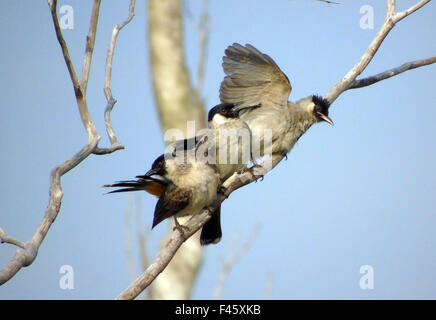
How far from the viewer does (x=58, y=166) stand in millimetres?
3611

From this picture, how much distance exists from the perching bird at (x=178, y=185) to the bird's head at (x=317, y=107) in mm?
1633

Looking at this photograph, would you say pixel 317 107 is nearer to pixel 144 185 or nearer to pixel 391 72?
pixel 391 72

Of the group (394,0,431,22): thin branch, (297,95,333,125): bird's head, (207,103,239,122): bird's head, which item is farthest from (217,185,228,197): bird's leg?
(394,0,431,22): thin branch

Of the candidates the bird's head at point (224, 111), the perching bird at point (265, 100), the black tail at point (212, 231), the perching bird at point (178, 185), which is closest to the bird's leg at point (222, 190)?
the perching bird at point (178, 185)

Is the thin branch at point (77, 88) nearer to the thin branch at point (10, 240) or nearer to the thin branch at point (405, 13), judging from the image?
the thin branch at point (10, 240)

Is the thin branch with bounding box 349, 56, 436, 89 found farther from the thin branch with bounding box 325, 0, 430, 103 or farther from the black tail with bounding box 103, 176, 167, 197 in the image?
the black tail with bounding box 103, 176, 167, 197

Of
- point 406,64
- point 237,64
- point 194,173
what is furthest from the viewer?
point 237,64

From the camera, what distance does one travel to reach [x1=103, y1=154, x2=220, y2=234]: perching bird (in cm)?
455

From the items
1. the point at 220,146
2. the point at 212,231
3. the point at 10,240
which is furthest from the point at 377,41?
the point at 10,240
